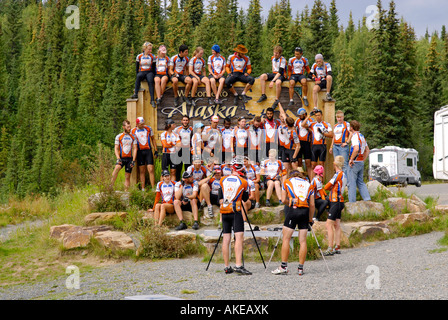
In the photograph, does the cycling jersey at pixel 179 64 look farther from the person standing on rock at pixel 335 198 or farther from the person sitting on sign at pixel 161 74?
the person standing on rock at pixel 335 198

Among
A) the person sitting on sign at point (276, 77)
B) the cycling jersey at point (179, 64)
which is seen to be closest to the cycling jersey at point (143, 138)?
the cycling jersey at point (179, 64)

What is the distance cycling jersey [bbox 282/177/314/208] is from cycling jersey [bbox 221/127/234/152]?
16.1ft

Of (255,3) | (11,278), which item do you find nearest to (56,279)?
(11,278)

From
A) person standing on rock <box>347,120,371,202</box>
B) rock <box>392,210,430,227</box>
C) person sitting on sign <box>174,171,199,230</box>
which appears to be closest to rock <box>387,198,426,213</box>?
rock <box>392,210,430,227</box>

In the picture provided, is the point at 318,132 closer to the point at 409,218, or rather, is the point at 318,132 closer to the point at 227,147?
the point at 227,147

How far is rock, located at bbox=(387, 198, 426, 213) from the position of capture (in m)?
13.0

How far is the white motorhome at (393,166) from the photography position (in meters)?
A: 28.2

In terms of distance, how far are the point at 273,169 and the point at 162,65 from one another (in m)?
4.84

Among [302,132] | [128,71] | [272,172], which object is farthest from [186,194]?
[128,71]

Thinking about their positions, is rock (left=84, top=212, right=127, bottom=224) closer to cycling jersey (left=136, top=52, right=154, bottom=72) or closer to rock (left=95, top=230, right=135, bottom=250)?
rock (left=95, top=230, right=135, bottom=250)

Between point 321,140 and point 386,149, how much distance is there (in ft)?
55.2

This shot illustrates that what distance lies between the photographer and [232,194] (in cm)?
859
